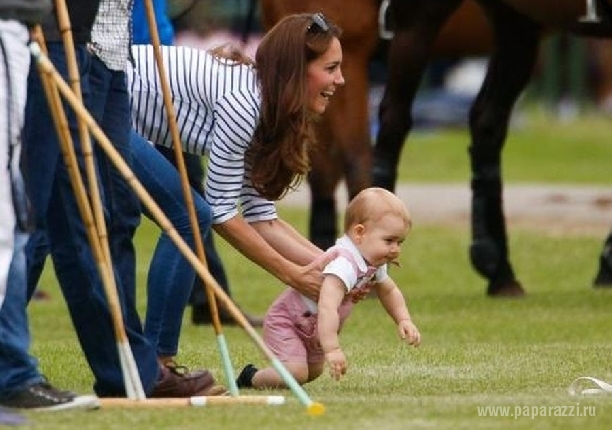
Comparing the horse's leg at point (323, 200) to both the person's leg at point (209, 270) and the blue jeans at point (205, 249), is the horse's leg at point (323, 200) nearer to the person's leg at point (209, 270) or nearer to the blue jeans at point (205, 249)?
the person's leg at point (209, 270)

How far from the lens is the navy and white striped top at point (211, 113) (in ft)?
23.8

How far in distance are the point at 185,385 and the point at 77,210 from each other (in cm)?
79

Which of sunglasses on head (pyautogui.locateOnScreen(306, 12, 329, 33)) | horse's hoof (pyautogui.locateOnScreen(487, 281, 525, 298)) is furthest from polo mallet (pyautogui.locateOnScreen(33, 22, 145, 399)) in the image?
horse's hoof (pyautogui.locateOnScreen(487, 281, 525, 298))

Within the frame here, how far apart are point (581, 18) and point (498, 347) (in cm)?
282

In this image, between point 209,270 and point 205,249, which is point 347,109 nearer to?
point 209,270

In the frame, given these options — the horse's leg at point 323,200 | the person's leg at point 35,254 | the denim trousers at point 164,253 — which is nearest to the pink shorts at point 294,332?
the denim trousers at point 164,253

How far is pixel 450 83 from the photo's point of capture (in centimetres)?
3045

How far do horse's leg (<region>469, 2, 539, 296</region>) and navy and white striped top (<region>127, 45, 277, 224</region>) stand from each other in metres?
4.63

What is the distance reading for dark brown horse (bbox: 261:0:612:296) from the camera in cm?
1177

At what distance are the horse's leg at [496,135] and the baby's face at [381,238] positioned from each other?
4890mm

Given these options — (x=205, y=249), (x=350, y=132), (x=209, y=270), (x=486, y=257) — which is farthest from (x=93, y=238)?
(x=486, y=257)

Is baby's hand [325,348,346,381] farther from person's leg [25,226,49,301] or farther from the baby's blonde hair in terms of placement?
person's leg [25,226,49,301]

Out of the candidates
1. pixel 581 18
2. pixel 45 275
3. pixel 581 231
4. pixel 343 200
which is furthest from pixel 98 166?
pixel 343 200

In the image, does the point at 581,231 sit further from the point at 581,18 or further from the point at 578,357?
the point at 578,357
